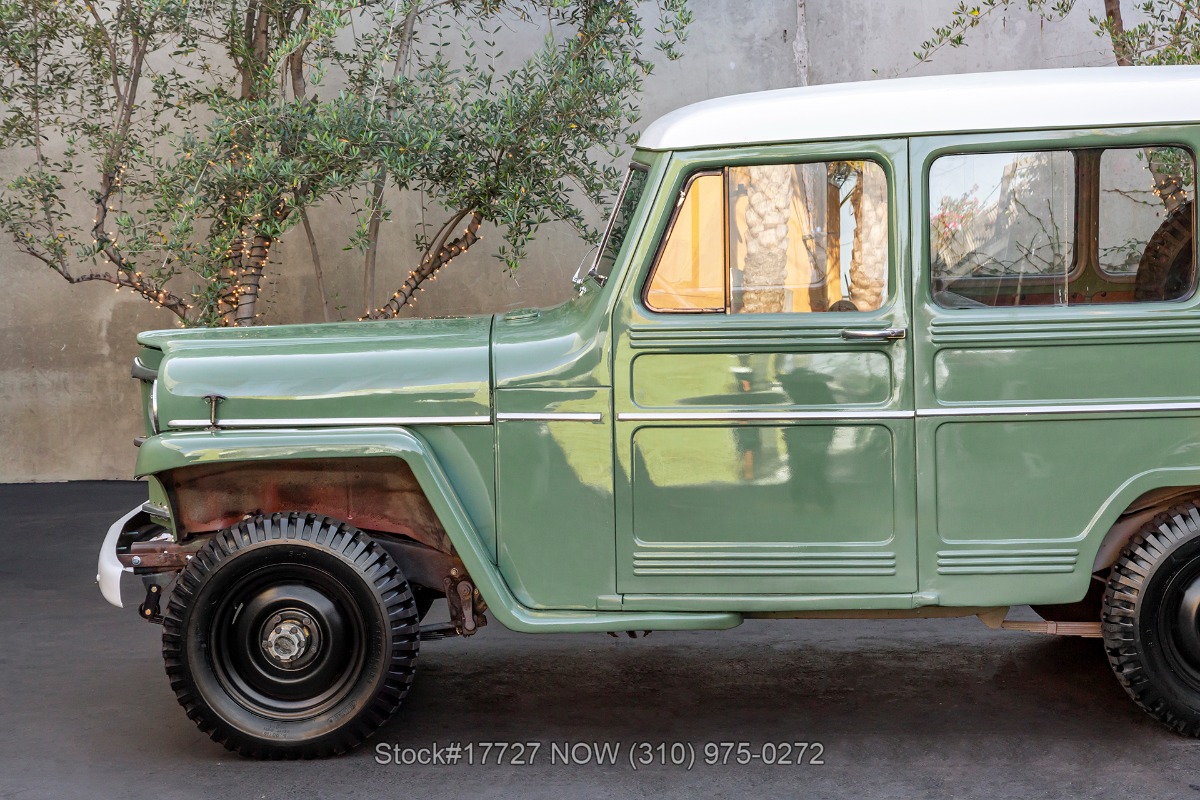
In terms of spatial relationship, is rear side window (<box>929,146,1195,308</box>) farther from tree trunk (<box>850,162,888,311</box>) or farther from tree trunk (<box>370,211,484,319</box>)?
tree trunk (<box>370,211,484,319</box>)

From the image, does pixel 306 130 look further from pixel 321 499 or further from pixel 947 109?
pixel 947 109

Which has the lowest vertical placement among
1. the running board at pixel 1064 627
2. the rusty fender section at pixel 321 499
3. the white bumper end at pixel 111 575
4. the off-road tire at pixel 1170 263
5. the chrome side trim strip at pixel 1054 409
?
the running board at pixel 1064 627

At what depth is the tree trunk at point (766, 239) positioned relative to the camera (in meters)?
4.17

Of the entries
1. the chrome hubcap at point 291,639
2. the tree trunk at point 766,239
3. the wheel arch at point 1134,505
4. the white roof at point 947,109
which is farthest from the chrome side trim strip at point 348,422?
the wheel arch at point 1134,505

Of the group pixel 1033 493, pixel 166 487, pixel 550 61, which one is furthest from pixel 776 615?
pixel 550 61

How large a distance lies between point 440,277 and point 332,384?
18.3 feet

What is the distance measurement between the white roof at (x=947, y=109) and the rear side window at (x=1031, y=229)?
A: 0.12 m

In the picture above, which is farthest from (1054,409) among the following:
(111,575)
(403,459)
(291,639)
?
(111,575)

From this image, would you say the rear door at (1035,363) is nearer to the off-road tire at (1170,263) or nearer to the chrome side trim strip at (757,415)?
the off-road tire at (1170,263)

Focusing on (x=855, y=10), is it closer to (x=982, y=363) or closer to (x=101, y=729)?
(x=982, y=363)

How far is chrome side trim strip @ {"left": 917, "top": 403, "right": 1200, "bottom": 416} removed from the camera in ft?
13.6

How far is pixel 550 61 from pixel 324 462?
3396 millimetres

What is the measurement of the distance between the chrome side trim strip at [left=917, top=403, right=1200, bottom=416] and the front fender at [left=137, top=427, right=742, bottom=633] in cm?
106

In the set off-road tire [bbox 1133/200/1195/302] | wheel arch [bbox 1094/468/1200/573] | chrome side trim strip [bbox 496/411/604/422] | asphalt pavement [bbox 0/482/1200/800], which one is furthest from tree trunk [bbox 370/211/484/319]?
wheel arch [bbox 1094/468/1200/573]
